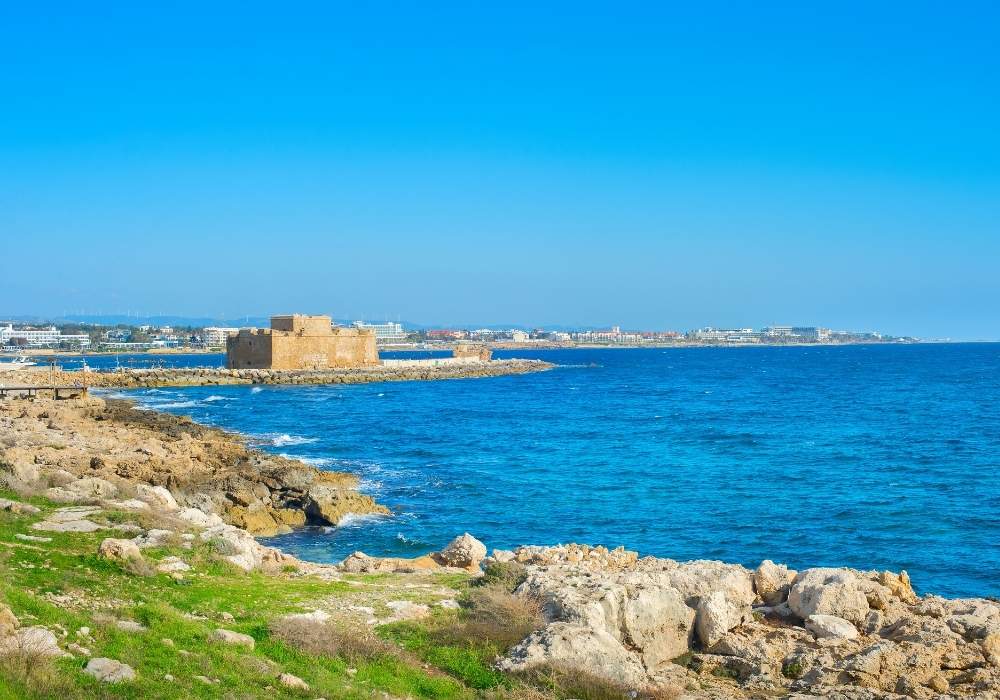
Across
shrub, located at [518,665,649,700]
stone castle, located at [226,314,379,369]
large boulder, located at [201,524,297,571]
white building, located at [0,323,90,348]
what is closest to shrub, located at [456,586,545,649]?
shrub, located at [518,665,649,700]

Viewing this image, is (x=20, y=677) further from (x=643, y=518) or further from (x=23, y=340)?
(x=23, y=340)

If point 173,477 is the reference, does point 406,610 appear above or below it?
above

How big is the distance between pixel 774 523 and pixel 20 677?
15581mm

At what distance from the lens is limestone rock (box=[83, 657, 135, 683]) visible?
5551 mm

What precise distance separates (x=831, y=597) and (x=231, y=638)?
5.85 m

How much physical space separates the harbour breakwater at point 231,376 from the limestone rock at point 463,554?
3872 centimetres

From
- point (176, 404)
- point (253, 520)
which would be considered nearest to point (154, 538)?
point (253, 520)

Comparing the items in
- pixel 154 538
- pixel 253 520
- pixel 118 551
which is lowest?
pixel 253 520

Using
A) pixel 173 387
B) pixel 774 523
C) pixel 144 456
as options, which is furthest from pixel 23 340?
pixel 774 523

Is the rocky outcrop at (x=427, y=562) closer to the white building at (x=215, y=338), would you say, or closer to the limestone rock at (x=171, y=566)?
the limestone rock at (x=171, y=566)

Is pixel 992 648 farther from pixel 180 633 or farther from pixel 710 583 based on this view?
pixel 180 633

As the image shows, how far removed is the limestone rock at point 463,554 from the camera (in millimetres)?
11852

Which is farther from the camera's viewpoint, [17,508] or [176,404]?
[176,404]

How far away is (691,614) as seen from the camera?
8188mm
